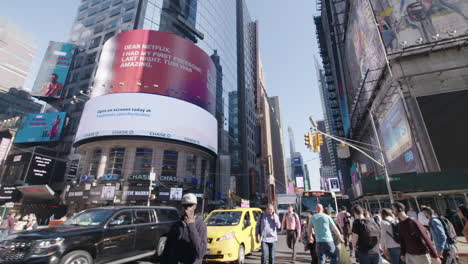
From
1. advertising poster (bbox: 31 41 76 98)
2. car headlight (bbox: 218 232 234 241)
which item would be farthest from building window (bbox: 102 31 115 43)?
car headlight (bbox: 218 232 234 241)

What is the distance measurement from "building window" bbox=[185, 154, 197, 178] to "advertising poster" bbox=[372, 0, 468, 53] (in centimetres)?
2989

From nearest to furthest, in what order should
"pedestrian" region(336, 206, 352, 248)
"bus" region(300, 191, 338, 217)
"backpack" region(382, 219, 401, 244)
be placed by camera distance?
"backpack" region(382, 219, 401, 244)
"pedestrian" region(336, 206, 352, 248)
"bus" region(300, 191, 338, 217)

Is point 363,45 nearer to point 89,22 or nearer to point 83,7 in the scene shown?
point 89,22

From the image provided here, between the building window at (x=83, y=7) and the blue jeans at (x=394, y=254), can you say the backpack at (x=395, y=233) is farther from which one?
the building window at (x=83, y=7)

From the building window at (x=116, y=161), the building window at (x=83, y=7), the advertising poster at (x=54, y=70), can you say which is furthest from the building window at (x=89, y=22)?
the building window at (x=116, y=161)

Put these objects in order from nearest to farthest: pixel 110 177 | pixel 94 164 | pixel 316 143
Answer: pixel 316 143 < pixel 110 177 < pixel 94 164

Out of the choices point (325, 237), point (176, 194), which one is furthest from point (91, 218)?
point (176, 194)

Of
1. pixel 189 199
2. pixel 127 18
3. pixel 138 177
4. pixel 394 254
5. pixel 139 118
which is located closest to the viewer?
pixel 189 199

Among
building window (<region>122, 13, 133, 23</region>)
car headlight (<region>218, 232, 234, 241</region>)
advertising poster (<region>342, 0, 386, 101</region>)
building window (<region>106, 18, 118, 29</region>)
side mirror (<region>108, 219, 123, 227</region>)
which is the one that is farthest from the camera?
building window (<region>106, 18, 118, 29</region>)

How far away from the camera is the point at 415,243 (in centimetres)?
437

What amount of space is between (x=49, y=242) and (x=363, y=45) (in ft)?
108

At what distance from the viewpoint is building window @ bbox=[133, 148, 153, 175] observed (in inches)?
1283

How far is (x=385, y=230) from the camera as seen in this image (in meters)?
5.58

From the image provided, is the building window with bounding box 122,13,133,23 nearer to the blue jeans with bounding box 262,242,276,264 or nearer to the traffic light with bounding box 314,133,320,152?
the traffic light with bounding box 314,133,320,152
